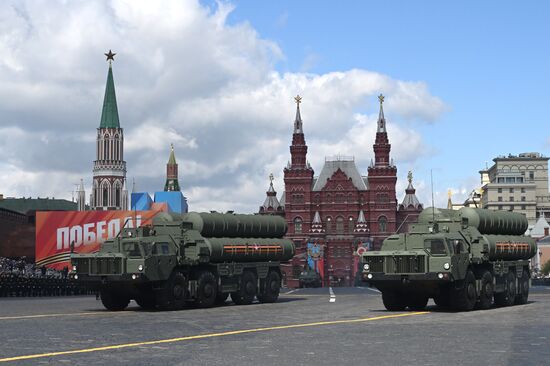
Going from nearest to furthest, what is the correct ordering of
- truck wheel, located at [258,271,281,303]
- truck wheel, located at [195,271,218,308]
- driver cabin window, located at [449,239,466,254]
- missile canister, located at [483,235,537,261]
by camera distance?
driver cabin window, located at [449,239,466,254]
missile canister, located at [483,235,537,261]
truck wheel, located at [195,271,218,308]
truck wheel, located at [258,271,281,303]

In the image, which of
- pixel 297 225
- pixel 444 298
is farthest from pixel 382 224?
pixel 444 298

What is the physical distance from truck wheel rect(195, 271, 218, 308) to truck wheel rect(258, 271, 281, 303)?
3701 mm

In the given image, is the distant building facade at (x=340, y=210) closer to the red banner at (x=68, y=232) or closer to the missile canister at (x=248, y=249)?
the red banner at (x=68, y=232)

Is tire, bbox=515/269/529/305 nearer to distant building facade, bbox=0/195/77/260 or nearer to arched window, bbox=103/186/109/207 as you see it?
distant building facade, bbox=0/195/77/260

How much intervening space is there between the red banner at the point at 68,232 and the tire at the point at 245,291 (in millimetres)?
66704

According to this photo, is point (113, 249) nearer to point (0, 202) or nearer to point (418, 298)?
point (418, 298)

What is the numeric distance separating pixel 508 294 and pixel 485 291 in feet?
9.09

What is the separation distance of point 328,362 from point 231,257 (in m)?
19.8

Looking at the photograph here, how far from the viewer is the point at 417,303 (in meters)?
29.6

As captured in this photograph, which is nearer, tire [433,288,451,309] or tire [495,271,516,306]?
tire [433,288,451,309]

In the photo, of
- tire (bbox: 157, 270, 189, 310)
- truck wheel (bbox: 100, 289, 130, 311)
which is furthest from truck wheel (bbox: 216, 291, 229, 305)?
truck wheel (bbox: 100, 289, 130, 311)

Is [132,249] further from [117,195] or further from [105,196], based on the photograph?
[105,196]

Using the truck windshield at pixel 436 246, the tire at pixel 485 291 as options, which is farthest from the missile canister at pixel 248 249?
the tire at pixel 485 291

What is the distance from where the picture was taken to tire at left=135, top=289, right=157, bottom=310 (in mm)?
30047
